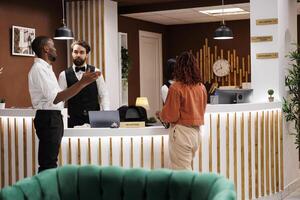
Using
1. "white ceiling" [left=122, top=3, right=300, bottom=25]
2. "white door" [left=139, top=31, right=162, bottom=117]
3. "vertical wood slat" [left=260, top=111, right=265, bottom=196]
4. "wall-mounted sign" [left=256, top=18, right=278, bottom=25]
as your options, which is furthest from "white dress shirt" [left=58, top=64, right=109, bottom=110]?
"white door" [left=139, top=31, right=162, bottom=117]

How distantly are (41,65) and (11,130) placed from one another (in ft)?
5.04

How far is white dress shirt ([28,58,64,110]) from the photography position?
14.6ft

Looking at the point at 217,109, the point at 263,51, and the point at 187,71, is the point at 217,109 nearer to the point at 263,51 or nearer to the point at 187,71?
the point at 187,71

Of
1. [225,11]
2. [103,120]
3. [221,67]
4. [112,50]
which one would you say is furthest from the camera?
[221,67]

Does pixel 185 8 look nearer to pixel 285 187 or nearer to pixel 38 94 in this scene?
pixel 285 187

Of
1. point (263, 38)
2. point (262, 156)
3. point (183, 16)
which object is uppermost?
point (183, 16)

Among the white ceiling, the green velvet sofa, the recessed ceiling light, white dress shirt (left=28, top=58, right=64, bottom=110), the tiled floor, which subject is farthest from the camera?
the recessed ceiling light

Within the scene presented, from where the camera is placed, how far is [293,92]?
264 inches

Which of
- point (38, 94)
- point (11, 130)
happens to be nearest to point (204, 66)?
point (11, 130)

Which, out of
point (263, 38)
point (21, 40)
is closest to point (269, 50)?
point (263, 38)

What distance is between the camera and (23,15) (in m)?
8.47

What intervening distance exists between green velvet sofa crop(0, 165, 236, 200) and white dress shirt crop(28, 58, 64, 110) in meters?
1.10

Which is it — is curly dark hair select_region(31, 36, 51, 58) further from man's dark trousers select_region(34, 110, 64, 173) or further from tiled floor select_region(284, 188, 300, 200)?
tiled floor select_region(284, 188, 300, 200)

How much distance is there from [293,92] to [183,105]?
2342 millimetres
